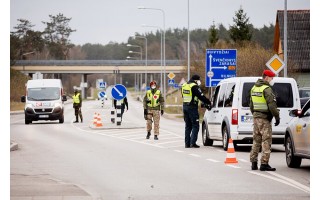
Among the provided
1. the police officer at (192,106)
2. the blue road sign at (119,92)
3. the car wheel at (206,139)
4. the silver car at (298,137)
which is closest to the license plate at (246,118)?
the police officer at (192,106)

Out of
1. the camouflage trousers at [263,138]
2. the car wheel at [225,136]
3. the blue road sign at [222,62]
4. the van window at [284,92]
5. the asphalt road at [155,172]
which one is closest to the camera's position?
the asphalt road at [155,172]

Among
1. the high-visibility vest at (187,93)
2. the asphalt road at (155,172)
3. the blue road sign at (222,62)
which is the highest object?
the blue road sign at (222,62)

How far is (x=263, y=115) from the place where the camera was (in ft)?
53.7

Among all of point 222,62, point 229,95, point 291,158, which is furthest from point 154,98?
point 222,62

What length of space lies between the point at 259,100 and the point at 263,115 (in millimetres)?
302

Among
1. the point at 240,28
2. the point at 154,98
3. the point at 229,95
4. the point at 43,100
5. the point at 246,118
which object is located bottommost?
the point at 43,100

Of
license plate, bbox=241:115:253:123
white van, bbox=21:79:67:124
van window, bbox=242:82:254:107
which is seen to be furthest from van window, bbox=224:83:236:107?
white van, bbox=21:79:67:124

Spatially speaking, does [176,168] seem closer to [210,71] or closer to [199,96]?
[199,96]

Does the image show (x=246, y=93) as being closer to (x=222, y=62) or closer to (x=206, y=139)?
(x=206, y=139)

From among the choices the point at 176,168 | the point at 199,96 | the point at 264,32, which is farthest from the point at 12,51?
the point at 176,168

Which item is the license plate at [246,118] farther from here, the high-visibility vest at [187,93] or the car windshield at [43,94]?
the car windshield at [43,94]

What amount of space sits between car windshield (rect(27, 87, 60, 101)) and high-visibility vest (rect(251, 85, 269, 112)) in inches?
1149

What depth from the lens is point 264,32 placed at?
126m

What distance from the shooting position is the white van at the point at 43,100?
44.3m
